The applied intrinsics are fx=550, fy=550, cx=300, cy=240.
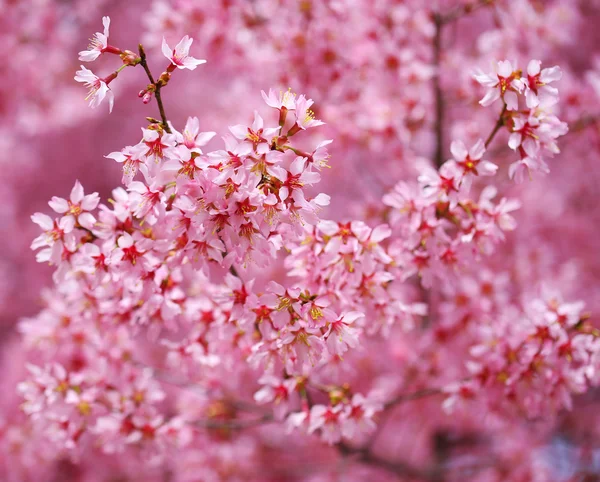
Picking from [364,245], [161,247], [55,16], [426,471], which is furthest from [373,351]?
[55,16]

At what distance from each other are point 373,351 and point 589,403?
1752mm

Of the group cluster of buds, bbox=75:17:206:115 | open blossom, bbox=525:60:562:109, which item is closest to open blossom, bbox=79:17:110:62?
cluster of buds, bbox=75:17:206:115

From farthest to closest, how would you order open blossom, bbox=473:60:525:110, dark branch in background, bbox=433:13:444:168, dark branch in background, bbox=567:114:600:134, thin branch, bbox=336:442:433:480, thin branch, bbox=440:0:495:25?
1. dark branch in background, bbox=433:13:444:168
2. thin branch, bbox=440:0:495:25
3. dark branch in background, bbox=567:114:600:134
4. thin branch, bbox=336:442:433:480
5. open blossom, bbox=473:60:525:110

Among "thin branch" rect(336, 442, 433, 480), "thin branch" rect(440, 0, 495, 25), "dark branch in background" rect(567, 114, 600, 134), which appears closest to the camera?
"thin branch" rect(336, 442, 433, 480)

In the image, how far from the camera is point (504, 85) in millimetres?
1527

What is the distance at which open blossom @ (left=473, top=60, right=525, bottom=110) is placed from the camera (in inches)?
59.6

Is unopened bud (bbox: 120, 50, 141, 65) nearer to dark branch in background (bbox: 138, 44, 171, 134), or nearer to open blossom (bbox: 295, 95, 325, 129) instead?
dark branch in background (bbox: 138, 44, 171, 134)

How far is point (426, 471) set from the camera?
10.0 feet

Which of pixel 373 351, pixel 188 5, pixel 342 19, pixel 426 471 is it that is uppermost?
pixel 188 5

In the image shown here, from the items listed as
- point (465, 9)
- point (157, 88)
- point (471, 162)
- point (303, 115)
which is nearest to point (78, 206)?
point (157, 88)

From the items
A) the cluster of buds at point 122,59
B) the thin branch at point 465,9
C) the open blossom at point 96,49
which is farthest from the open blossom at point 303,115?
the thin branch at point 465,9

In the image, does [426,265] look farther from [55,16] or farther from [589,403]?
[55,16]

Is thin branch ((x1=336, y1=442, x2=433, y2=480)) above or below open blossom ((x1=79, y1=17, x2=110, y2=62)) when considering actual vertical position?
below

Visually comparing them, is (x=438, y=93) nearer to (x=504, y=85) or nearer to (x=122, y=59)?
(x=504, y=85)
